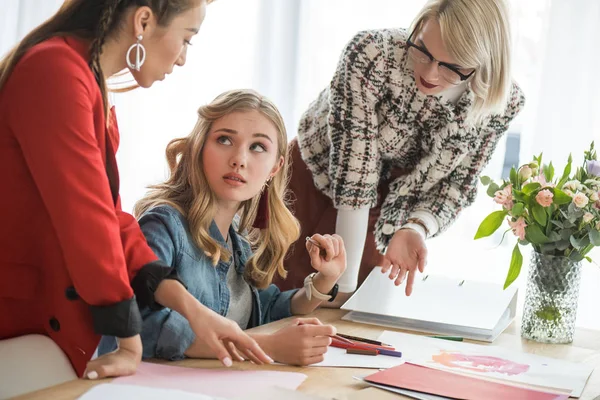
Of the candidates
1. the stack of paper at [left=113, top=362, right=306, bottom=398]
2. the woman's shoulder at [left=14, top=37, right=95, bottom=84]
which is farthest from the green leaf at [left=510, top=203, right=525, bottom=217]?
the woman's shoulder at [left=14, top=37, right=95, bottom=84]

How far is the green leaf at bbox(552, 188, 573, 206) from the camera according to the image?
141cm

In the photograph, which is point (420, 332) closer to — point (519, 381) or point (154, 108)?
point (519, 381)

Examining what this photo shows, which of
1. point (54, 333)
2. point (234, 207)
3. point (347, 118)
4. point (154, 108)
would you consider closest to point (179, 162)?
point (234, 207)

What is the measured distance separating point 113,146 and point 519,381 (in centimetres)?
72

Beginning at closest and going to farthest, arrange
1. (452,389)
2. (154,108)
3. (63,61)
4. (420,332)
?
(63,61) → (452,389) → (420,332) → (154,108)

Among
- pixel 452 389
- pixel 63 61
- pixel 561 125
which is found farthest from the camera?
pixel 561 125

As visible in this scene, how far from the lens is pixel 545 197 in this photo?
1406 millimetres

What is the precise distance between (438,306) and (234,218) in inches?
18.0

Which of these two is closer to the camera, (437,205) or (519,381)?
(519,381)

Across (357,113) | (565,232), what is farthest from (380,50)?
(565,232)

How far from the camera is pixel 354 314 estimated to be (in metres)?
1.54

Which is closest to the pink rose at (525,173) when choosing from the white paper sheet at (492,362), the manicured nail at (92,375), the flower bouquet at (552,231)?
the flower bouquet at (552,231)

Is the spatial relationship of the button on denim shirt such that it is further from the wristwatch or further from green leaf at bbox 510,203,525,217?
green leaf at bbox 510,203,525,217

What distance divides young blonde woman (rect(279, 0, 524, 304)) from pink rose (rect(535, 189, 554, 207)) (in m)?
0.27
